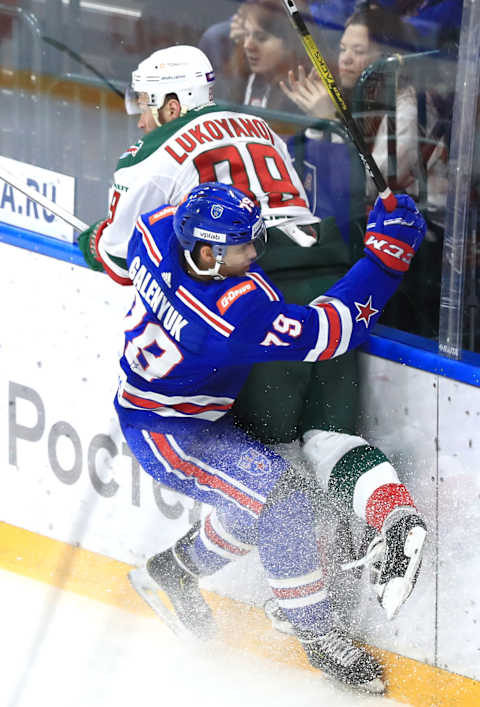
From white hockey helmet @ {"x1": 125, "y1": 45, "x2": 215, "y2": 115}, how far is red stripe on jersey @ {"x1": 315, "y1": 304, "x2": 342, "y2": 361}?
647 mm

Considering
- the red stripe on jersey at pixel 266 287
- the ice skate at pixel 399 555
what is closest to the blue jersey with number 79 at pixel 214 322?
the red stripe on jersey at pixel 266 287

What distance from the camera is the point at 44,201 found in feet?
10.5

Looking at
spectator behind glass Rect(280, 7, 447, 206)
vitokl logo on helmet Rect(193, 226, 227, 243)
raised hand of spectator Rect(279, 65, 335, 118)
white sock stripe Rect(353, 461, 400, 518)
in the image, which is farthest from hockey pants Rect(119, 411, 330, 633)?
raised hand of spectator Rect(279, 65, 335, 118)

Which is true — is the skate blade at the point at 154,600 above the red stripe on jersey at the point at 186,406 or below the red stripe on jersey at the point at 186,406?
below

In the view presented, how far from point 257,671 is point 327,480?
22.5 inches

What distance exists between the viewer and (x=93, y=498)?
133 inches

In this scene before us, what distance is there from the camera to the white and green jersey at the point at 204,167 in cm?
277

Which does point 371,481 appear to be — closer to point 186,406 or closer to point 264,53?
point 186,406

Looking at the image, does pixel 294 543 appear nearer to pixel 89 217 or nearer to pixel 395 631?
pixel 395 631

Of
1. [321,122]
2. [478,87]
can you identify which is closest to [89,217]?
[321,122]

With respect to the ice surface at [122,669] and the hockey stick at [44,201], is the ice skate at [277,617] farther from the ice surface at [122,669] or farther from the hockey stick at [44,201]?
the hockey stick at [44,201]

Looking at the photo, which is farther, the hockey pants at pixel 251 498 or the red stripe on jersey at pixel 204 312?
the hockey pants at pixel 251 498

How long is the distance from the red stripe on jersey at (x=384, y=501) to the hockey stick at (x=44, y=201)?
105 cm

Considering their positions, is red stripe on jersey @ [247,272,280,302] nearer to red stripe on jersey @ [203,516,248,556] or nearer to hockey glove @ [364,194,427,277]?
hockey glove @ [364,194,427,277]
